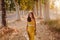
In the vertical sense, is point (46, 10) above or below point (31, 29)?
above

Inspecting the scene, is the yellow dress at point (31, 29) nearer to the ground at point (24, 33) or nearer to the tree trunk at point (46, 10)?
the ground at point (24, 33)

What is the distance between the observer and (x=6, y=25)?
239cm

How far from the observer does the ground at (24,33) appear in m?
2.35

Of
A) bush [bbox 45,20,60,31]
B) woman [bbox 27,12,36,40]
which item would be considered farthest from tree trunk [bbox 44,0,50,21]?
woman [bbox 27,12,36,40]

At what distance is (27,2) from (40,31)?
0.43 m

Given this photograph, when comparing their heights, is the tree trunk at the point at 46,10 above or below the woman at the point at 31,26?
above

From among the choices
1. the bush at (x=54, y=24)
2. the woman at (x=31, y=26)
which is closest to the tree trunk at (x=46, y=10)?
the bush at (x=54, y=24)

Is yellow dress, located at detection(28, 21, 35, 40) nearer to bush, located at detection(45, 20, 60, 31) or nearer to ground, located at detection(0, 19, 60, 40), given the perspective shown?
ground, located at detection(0, 19, 60, 40)

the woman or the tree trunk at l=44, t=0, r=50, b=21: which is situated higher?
the tree trunk at l=44, t=0, r=50, b=21

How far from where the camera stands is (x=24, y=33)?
237cm

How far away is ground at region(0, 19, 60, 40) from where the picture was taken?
7.70 ft

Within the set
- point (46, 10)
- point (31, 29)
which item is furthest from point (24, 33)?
point (46, 10)

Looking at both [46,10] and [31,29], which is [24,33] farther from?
[46,10]

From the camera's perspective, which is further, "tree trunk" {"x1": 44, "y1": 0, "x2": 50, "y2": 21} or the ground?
"tree trunk" {"x1": 44, "y1": 0, "x2": 50, "y2": 21}
